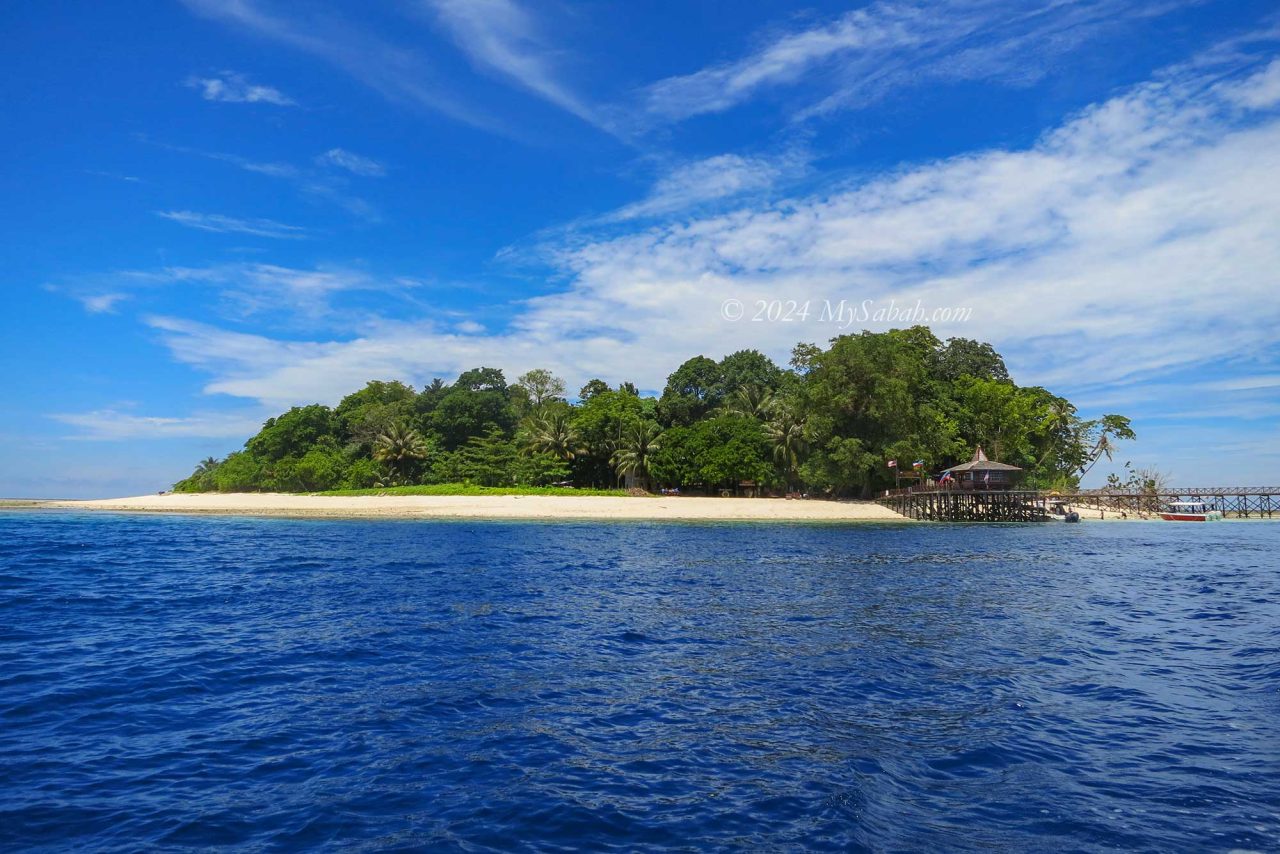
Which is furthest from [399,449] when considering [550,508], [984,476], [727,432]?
[984,476]

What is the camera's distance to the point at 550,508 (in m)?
64.2

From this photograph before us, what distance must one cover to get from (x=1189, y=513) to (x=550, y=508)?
6776 centimetres

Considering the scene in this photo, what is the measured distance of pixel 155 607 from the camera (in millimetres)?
18500

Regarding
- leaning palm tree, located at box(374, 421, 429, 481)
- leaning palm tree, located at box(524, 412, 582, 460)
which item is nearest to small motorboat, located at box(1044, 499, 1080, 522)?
leaning palm tree, located at box(524, 412, 582, 460)

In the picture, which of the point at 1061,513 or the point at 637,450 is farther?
the point at 637,450

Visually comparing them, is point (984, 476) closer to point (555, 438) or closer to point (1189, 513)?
point (1189, 513)

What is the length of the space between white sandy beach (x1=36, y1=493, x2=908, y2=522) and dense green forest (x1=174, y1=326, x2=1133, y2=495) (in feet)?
18.7

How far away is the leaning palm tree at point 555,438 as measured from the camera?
80.9 metres

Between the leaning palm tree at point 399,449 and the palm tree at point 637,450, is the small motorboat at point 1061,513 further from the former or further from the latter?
the leaning palm tree at point 399,449

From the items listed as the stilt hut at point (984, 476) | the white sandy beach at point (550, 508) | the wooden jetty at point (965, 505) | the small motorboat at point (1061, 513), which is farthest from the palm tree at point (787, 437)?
the small motorboat at point (1061, 513)

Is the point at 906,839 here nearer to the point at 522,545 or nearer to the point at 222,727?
the point at 222,727

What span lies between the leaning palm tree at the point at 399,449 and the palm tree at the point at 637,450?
867 inches

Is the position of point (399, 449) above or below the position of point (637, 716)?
above

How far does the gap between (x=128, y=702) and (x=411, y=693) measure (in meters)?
3.79
